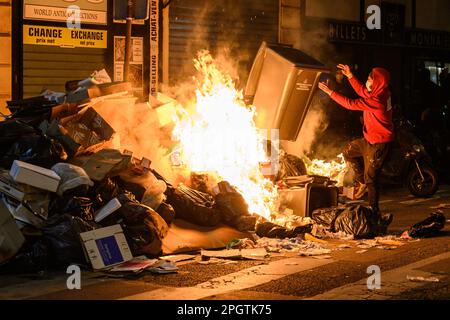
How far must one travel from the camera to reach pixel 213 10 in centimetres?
1357

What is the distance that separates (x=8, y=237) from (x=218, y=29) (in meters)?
7.35

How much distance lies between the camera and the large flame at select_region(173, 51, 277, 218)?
992 cm

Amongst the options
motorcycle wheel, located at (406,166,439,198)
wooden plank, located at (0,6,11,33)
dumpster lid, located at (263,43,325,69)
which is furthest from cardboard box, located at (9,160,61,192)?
motorcycle wheel, located at (406,166,439,198)

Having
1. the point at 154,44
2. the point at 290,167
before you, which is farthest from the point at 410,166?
the point at 154,44

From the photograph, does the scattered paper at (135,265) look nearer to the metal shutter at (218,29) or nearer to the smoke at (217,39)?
the smoke at (217,39)

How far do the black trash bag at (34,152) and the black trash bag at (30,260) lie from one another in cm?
99

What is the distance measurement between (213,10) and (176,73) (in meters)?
1.40

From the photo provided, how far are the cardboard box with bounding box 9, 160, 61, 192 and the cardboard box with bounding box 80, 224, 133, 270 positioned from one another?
1.95 feet

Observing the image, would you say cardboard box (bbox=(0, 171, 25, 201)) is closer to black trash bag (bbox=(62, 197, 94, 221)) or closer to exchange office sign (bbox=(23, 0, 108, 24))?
black trash bag (bbox=(62, 197, 94, 221))

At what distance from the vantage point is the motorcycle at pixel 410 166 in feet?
40.0

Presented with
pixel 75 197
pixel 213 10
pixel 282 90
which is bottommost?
pixel 75 197

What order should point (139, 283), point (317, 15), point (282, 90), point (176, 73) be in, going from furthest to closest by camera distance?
1. point (317, 15)
2. point (176, 73)
3. point (282, 90)
4. point (139, 283)
